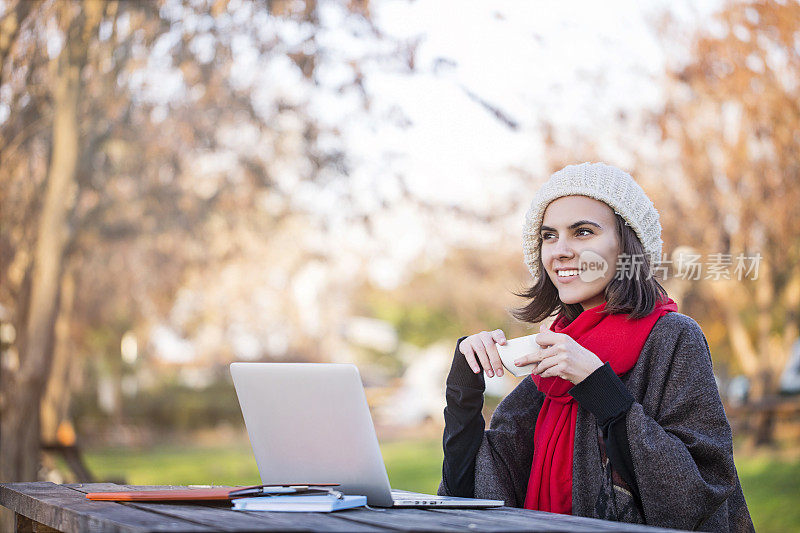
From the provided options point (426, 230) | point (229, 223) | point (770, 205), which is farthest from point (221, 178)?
point (770, 205)

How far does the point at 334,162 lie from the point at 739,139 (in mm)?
4596

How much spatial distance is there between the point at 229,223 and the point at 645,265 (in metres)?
Result: 8.90

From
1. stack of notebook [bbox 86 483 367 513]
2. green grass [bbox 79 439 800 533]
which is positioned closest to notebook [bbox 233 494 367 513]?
stack of notebook [bbox 86 483 367 513]

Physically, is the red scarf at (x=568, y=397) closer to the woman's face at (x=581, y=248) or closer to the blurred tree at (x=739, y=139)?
the woman's face at (x=581, y=248)

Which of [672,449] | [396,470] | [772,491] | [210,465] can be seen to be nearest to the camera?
[672,449]

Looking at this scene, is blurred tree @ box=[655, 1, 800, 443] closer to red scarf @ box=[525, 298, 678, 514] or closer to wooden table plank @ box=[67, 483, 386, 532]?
red scarf @ box=[525, 298, 678, 514]

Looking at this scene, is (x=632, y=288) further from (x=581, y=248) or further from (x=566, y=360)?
(x=566, y=360)

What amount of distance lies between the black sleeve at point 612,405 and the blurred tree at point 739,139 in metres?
6.22

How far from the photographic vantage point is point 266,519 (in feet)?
5.88

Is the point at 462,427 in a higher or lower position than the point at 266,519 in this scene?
higher

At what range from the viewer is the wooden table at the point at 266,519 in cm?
167

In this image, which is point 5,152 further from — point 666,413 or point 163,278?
point 163,278

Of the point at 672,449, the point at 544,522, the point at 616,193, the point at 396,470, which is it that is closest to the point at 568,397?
the point at 672,449

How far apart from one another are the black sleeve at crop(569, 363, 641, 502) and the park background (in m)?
0.93
